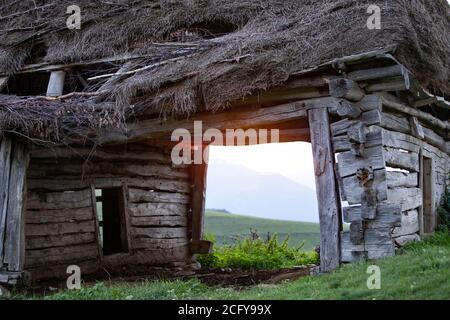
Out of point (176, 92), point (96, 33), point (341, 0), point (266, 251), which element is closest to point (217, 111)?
point (176, 92)

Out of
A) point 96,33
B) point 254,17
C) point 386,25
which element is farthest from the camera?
point 96,33

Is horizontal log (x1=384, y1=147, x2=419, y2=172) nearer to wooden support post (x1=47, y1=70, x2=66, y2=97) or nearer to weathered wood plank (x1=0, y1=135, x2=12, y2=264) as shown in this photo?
weathered wood plank (x1=0, y1=135, x2=12, y2=264)

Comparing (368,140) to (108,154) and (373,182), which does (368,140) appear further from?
(108,154)

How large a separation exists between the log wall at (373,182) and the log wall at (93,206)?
154 inches

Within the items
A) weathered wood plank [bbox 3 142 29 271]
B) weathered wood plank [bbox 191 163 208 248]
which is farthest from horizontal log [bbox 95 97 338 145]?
weathered wood plank [bbox 191 163 208 248]

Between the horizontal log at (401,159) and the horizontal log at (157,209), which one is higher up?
the horizontal log at (401,159)

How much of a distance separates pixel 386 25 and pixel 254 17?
250cm

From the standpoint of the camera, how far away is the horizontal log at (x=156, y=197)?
11.4 meters

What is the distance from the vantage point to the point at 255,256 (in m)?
12.8

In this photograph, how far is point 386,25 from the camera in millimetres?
7582

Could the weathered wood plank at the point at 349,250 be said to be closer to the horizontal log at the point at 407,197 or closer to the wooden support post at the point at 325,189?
the wooden support post at the point at 325,189
